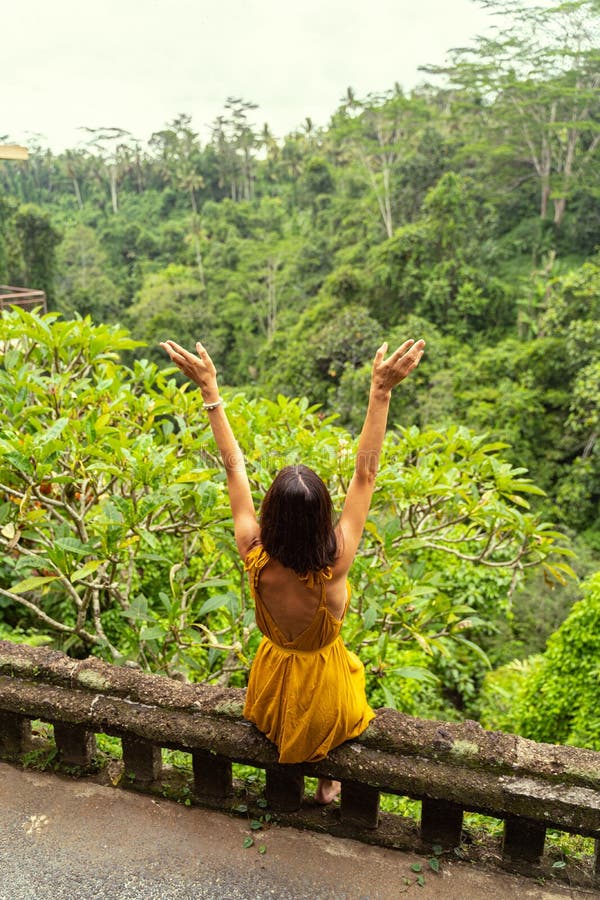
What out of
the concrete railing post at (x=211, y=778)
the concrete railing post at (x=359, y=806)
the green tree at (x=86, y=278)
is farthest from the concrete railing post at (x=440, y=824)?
the green tree at (x=86, y=278)

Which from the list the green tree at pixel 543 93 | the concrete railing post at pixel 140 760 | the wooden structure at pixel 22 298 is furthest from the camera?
the green tree at pixel 543 93

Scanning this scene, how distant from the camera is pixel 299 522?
1347 mm

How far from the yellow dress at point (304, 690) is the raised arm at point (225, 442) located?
3.3 inches

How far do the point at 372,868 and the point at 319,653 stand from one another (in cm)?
46

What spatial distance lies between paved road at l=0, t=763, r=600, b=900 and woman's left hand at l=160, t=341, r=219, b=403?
972mm

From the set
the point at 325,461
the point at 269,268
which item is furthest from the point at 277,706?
the point at 269,268

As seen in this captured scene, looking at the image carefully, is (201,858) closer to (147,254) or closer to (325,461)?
(325,461)

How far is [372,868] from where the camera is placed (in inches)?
58.7

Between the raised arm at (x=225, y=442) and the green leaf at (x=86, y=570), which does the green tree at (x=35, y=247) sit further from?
the raised arm at (x=225, y=442)

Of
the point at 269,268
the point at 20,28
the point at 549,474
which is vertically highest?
the point at 20,28


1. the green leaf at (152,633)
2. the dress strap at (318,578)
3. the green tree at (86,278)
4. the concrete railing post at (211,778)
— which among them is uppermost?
the green tree at (86,278)

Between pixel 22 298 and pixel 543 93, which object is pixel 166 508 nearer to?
pixel 22 298

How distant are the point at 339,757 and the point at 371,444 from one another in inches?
27.4

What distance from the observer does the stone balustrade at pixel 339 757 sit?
4.73ft
